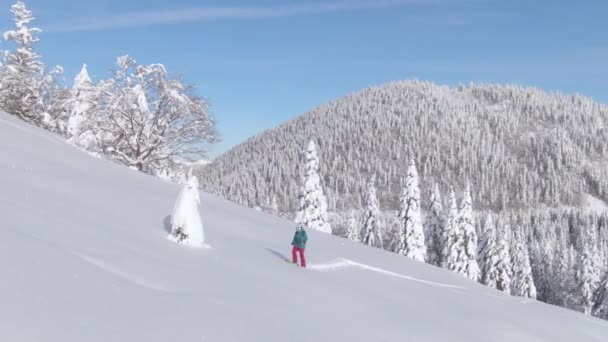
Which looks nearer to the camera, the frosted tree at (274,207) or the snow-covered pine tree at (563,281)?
the frosted tree at (274,207)

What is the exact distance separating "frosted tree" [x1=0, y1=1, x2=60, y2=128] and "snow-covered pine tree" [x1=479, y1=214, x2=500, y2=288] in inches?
2074

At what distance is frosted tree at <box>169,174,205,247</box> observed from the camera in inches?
576

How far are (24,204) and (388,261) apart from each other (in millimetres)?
15723

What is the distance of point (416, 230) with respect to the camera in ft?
188

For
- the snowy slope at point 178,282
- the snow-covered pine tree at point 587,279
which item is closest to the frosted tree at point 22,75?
the snowy slope at point 178,282

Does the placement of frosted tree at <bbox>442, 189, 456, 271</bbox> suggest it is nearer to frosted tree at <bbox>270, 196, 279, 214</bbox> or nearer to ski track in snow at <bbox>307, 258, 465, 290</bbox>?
frosted tree at <bbox>270, 196, 279, 214</bbox>

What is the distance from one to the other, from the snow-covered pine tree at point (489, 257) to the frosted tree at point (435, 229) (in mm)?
5977

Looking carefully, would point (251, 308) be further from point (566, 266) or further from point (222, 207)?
point (566, 266)

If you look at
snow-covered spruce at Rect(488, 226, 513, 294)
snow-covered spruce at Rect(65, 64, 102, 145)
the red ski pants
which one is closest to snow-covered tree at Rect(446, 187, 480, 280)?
snow-covered spruce at Rect(488, 226, 513, 294)

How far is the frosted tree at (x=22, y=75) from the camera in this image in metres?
35.5

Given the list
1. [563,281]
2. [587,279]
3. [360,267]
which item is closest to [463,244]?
[587,279]

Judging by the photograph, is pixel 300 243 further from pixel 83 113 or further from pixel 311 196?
pixel 311 196

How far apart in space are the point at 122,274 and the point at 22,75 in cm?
3132

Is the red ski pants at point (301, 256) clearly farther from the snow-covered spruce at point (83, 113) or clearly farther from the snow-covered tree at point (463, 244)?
the snow-covered tree at point (463, 244)
